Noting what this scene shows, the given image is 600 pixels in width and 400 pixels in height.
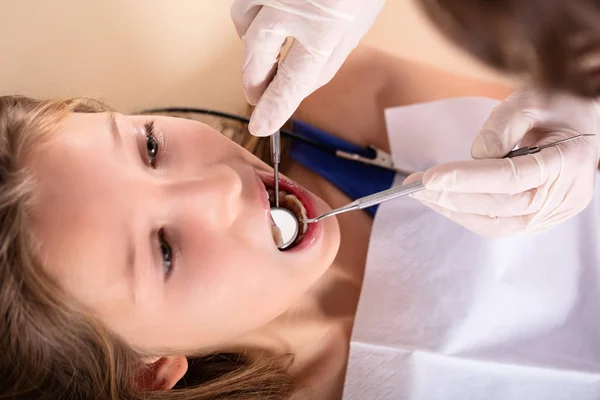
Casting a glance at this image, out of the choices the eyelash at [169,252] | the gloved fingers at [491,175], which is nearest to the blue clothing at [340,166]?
the gloved fingers at [491,175]

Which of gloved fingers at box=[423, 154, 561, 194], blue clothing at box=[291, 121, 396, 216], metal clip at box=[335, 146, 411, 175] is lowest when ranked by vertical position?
blue clothing at box=[291, 121, 396, 216]

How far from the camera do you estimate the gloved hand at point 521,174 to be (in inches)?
30.2

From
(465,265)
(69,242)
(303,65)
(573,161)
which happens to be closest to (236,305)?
(69,242)

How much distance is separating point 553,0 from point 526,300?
2.42 ft

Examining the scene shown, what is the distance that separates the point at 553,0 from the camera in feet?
1.18

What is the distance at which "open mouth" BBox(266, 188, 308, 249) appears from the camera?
838 millimetres

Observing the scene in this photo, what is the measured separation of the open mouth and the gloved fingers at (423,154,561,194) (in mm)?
219

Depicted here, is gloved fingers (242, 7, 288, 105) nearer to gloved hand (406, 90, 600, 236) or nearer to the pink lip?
the pink lip

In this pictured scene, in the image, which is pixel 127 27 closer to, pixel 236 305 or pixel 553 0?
pixel 236 305

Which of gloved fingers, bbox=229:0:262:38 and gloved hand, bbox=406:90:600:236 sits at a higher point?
gloved fingers, bbox=229:0:262:38

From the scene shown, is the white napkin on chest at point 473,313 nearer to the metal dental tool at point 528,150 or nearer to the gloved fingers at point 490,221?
the gloved fingers at point 490,221

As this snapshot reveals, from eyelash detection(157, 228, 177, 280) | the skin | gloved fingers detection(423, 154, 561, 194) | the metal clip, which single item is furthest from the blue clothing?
eyelash detection(157, 228, 177, 280)

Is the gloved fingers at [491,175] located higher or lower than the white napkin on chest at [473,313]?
higher

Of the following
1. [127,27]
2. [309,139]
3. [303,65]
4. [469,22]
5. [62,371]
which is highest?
[469,22]
